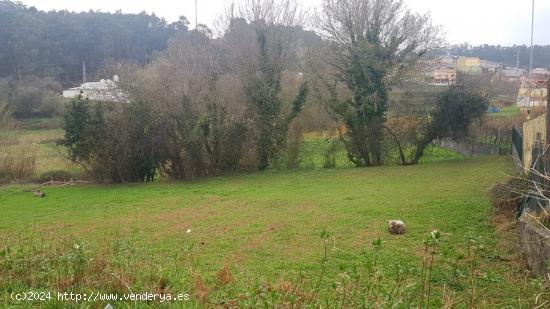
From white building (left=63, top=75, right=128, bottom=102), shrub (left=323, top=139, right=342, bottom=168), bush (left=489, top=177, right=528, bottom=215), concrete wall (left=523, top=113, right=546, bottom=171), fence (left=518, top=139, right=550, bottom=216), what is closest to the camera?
fence (left=518, top=139, right=550, bottom=216)

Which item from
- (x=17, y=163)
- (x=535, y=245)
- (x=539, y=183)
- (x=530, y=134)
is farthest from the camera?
(x=17, y=163)

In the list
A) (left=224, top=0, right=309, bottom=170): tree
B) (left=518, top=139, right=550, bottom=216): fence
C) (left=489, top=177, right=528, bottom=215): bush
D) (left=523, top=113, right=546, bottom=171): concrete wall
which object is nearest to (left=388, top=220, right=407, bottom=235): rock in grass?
(left=518, top=139, right=550, bottom=216): fence

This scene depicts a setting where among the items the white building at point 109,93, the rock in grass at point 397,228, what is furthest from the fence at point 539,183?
the white building at point 109,93

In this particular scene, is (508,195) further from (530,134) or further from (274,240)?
(274,240)

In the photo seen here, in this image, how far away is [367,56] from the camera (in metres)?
20.1

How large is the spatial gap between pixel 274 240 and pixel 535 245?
3786 millimetres

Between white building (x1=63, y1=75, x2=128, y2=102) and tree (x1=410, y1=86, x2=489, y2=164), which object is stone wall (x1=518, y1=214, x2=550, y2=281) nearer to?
tree (x1=410, y1=86, x2=489, y2=164)

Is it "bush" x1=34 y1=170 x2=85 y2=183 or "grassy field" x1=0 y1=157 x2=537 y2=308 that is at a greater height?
"grassy field" x1=0 y1=157 x2=537 y2=308

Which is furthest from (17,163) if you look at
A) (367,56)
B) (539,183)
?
(539,183)

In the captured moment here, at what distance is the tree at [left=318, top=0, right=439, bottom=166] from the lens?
65.9ft

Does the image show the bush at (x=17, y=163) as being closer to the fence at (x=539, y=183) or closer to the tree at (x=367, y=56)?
the tree at (x=367, y=56)

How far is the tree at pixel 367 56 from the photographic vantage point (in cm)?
2008

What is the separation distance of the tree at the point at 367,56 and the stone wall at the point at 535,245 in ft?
48.3

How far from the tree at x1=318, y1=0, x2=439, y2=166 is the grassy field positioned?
279cm
